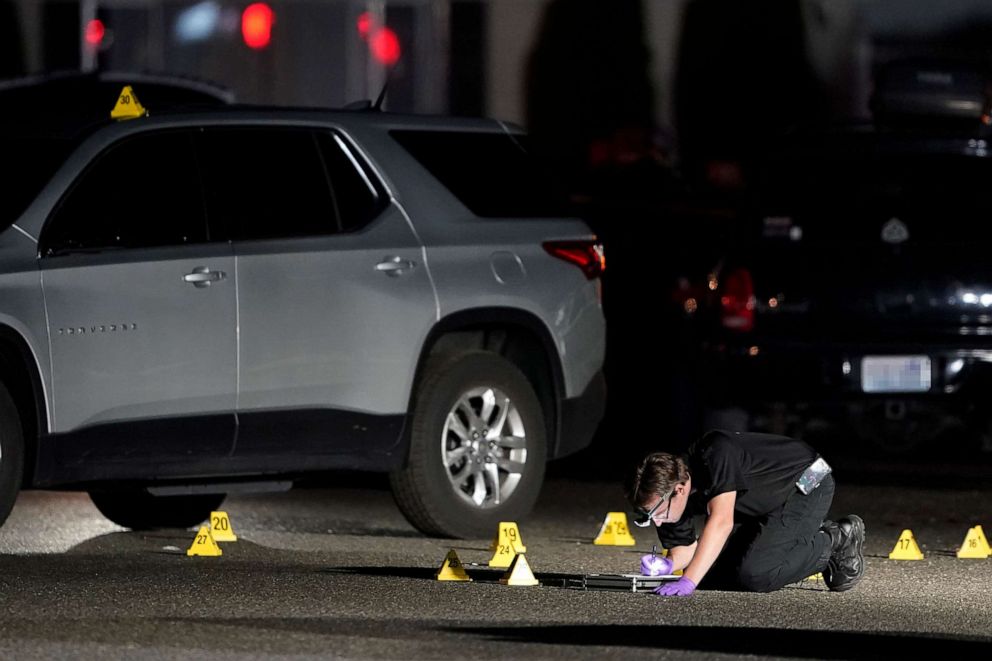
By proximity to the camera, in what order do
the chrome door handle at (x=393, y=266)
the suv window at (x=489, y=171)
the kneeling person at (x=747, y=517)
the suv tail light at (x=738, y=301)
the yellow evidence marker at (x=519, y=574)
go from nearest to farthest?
the kneeling person at (x=747, y=517) → the yellow evidence marker at (x=519, y=574) → the chrome door handle at (x=393, y=266) → the suv window at (x=489, y=171) → the suv tail light at (x=738, y=301)

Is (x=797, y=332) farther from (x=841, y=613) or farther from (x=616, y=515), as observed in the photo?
(x=841, y=613)

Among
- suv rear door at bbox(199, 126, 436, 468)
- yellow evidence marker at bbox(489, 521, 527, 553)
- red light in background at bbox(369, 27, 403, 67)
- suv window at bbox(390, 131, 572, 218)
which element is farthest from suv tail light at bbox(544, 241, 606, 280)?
red light in background at bbox(369, 27, 403, 67)

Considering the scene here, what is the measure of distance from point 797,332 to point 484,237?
7.88ft

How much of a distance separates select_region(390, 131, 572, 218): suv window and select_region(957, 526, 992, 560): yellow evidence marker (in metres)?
2.41

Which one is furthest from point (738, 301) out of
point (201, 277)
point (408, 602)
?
point (408, 602)

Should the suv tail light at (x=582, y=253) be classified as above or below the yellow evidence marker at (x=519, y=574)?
above

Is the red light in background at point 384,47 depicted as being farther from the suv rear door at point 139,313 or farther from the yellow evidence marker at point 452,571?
the yellow evidence marker at point 452,571

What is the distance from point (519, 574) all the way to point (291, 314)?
1784mm

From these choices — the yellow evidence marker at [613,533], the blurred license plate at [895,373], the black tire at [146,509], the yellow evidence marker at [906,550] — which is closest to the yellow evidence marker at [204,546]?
the black tire at [146,509]

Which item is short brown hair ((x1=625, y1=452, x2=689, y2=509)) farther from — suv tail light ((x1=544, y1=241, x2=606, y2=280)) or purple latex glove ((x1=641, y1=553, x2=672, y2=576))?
suv tail light ((x1=544, y1=241, x2=606, y2=280))

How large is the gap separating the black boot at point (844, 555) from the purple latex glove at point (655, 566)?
1.95 ft

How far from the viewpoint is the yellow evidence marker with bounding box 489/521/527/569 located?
10.9 m

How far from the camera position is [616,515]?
11.8 meters

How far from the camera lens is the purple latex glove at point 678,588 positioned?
32.0ft
